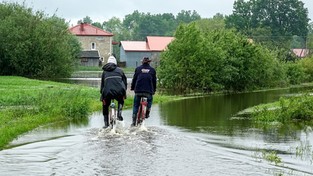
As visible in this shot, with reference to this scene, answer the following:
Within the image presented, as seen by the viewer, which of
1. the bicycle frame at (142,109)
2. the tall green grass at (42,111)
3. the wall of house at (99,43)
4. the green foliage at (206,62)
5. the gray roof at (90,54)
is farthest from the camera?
the wall of house at (99,43)

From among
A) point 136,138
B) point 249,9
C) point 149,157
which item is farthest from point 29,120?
point 249,9

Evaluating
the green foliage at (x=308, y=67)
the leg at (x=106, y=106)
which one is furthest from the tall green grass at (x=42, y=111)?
the green foliage at (x=308, y=67)

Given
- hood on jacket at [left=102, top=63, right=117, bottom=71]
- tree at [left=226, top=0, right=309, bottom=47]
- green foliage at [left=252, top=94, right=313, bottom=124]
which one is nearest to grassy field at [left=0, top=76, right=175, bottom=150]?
hood on jacket at [left=102, top=63, right=117, bottom=71]

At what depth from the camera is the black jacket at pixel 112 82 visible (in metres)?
15.8

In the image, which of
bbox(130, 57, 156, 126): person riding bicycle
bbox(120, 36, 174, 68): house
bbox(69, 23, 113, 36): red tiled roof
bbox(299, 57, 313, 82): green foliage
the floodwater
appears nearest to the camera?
the floodwater

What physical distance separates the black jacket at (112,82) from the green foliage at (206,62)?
31.7m

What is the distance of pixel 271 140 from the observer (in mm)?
15836

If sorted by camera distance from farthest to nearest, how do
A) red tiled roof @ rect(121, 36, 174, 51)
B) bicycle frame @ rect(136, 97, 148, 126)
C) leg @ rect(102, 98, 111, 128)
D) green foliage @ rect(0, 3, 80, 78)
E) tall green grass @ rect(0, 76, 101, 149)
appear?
1. red tiled roof @ rect(121, 36, 174, 51)
2. green foliage @ rect(0, 3, 80, 78)
3. tall green grass @ rect(0, 76, 101, 149)
4. bicycle frame @ rect(136, 97, 148, 126)
5. leg @ rect(102, 98, 111, 128)

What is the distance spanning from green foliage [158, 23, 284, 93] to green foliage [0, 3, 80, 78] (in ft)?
48.7

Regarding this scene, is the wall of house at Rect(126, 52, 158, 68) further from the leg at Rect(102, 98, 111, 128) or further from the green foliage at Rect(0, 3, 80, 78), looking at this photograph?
the leg at Rect(102, 98, 111, 128)

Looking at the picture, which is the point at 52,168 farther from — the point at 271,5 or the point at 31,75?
the point at 271,5

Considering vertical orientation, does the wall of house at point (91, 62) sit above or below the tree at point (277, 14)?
below

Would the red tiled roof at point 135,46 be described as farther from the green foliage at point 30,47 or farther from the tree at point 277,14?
the green foliage at point 30,47

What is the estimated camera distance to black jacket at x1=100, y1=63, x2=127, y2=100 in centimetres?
1583
